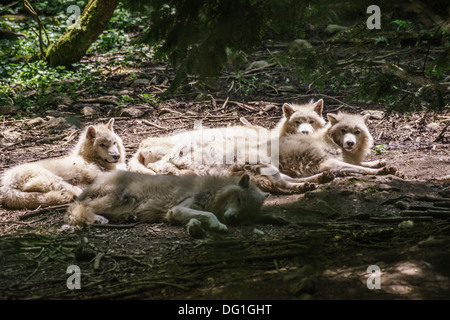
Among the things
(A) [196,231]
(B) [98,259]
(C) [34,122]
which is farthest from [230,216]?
(C) [34,122]

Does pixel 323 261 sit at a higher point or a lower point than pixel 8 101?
lower

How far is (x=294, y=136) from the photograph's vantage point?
23.5ft

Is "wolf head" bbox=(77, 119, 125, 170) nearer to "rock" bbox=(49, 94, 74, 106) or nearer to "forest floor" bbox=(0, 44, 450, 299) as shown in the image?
"forest floor" bbox=(0, 44, 450, 299)

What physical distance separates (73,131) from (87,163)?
97.1 inches

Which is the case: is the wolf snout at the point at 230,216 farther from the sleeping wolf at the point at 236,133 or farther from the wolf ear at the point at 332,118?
the wolf ear at the point at 332,118

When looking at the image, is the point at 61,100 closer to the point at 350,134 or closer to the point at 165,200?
the point at 165,200

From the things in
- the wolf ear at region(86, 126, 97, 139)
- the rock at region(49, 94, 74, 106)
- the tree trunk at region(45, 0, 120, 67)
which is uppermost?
the tree trunk at region(45, 0, 120, 67)

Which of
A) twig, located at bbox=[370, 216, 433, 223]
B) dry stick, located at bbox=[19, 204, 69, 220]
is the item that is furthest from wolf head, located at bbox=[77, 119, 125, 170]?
twig, located at bbox=[370, 216, 433, 223]

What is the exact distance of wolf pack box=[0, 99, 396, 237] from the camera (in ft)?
17.9

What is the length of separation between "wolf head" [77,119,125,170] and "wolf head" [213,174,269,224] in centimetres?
235

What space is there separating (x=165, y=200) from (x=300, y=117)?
3.23m

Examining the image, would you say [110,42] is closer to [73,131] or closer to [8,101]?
[8,101]

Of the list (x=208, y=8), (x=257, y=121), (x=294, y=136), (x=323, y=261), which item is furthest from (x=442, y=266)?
(x=257, y=121)

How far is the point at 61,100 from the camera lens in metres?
10.6
